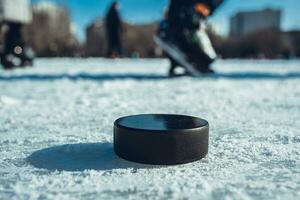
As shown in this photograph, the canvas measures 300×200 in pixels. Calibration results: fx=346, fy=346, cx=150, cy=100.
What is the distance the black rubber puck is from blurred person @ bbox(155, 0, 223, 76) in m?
3.12

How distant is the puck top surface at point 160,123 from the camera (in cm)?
123

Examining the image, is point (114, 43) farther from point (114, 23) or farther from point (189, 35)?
point (189, 35)

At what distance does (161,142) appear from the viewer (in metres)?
1.17

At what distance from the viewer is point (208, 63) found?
4.50 meters

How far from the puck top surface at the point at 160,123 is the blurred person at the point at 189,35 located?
297 centimetres

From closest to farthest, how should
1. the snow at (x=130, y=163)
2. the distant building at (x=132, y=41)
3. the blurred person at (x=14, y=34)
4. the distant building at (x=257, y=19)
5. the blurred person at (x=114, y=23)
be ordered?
the snow at (x=130, y=163) < the blurred person at (x=14, y=34) < the blurred person at (x=114, y=23) < the distant building at (x=132, y=41) < the distant building at (x=257, y=19)

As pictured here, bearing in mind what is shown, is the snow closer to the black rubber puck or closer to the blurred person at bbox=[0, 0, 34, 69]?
the black rubber puck

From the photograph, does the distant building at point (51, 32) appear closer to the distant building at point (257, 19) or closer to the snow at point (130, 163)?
the snow at point (130, 163)

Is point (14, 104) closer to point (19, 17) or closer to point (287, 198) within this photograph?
point (287, 198)

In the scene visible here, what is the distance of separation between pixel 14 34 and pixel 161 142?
594 cm

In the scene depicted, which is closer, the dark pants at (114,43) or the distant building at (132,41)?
the dark pants at (114,43)

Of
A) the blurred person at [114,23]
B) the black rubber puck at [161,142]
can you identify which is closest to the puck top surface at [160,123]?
the black rubber puck at [161,142]

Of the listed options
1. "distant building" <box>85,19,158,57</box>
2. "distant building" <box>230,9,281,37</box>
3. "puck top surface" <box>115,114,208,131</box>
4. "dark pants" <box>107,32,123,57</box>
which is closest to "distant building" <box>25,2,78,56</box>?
"distant building" <box>85,19,158,57</box>

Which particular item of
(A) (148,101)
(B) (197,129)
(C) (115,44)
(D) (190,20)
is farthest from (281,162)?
(C) (115,44)
